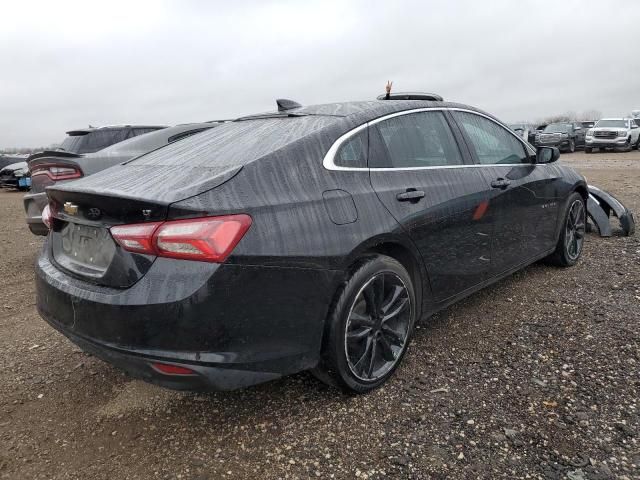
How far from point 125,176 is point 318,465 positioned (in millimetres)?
1651

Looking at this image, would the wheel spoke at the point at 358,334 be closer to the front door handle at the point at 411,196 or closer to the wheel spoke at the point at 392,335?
the wheel spoke at the point at 392,335

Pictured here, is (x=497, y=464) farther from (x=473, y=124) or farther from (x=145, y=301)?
(x=473, y=124)

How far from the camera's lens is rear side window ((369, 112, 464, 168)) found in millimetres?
2799

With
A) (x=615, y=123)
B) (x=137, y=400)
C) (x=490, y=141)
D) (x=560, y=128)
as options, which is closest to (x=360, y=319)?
(x=137, y=400)

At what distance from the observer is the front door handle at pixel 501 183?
3445 mm

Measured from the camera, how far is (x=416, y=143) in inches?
120

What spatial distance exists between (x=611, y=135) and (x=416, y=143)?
26.2 m

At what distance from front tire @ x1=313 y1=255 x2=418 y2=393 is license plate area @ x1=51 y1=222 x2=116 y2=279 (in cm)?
106

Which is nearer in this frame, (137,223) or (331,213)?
(137,223)

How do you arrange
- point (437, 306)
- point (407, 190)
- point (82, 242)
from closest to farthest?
point (82, 242), point (407, 190), point (437, 306)

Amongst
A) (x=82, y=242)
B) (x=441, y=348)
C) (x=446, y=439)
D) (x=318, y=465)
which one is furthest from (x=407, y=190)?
(x=82, y=242)

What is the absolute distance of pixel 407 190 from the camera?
276 centimetres

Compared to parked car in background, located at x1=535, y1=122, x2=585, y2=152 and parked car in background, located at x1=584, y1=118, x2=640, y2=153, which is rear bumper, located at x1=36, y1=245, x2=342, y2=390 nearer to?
parked car in background, located at x1=535, y1=122, x2=585, y2=152

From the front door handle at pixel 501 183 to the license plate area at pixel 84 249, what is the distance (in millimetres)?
2524
